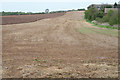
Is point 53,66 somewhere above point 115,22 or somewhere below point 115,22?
below

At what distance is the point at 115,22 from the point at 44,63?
68.3 feet

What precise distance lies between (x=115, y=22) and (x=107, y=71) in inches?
820

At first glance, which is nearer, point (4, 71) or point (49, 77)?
point (49, 77)

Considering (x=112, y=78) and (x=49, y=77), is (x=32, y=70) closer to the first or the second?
(x=49, y=77)

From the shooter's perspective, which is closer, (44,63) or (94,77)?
(94,77)

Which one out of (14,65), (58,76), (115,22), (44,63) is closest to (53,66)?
(44,63)

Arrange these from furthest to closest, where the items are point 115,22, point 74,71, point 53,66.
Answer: point 115,22, point 53,66, point 74,71

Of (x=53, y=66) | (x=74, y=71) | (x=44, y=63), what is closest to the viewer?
(x=74, y=71)

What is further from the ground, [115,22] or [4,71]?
[115,22]

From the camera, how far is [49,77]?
579cm

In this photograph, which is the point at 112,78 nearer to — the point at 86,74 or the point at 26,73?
the point at 86,74

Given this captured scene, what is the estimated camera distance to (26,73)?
6.14 metres

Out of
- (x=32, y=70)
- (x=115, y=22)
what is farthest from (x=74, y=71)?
(x=115, y=22)

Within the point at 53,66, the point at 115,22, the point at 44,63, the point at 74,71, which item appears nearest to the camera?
the point at 74,71
